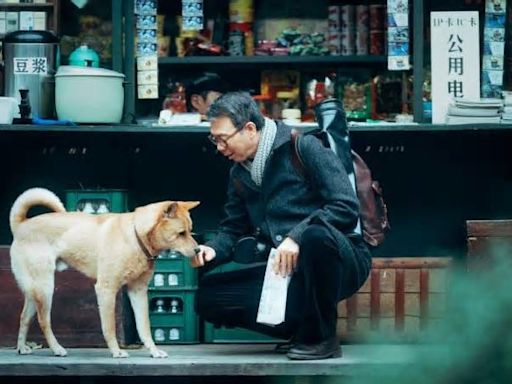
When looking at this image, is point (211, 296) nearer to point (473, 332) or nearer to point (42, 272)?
point (42, 272)

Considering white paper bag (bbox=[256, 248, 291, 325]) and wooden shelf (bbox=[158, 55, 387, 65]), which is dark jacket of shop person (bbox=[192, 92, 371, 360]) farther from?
wooden shelf (bbox=[158, 55, 387, 65])

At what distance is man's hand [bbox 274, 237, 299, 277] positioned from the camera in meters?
5.52

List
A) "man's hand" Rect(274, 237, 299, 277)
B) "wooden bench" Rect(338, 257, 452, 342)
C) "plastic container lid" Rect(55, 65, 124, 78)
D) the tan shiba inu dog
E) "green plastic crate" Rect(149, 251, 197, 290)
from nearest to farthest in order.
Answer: "man's hand" Rect(274, 237, 299, 277), the tan shiba inu dog, "wooden bench" Rect(338, 257, 452, 342), "green plastic crate" Rect(149, 251, 197, 290), "plastic container lid" Rect(55, 65, 124, 78)

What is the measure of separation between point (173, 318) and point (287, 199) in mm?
1469

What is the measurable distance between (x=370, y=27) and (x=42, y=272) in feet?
9.09

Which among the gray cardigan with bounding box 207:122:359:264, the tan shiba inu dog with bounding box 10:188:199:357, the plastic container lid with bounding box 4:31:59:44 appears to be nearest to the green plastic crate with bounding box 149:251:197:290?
the tan shiba inu dog with bounding box 10:188:199:357

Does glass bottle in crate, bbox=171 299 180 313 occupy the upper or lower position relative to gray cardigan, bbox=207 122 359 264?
lower

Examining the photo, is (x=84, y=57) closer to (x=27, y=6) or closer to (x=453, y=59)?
(x=27, y=6)

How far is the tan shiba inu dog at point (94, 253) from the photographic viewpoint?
6051 millimetres

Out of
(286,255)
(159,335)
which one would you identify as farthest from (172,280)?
(286,255)

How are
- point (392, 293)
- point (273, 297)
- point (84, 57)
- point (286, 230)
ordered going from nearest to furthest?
point (273, 297) → point (286, 230) → point (392, 293) → point (84, 57)

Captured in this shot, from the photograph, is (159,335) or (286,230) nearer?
(286,230)

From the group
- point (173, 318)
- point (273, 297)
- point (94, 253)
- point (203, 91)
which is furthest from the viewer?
point (203, 91)

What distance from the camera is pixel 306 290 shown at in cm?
564
